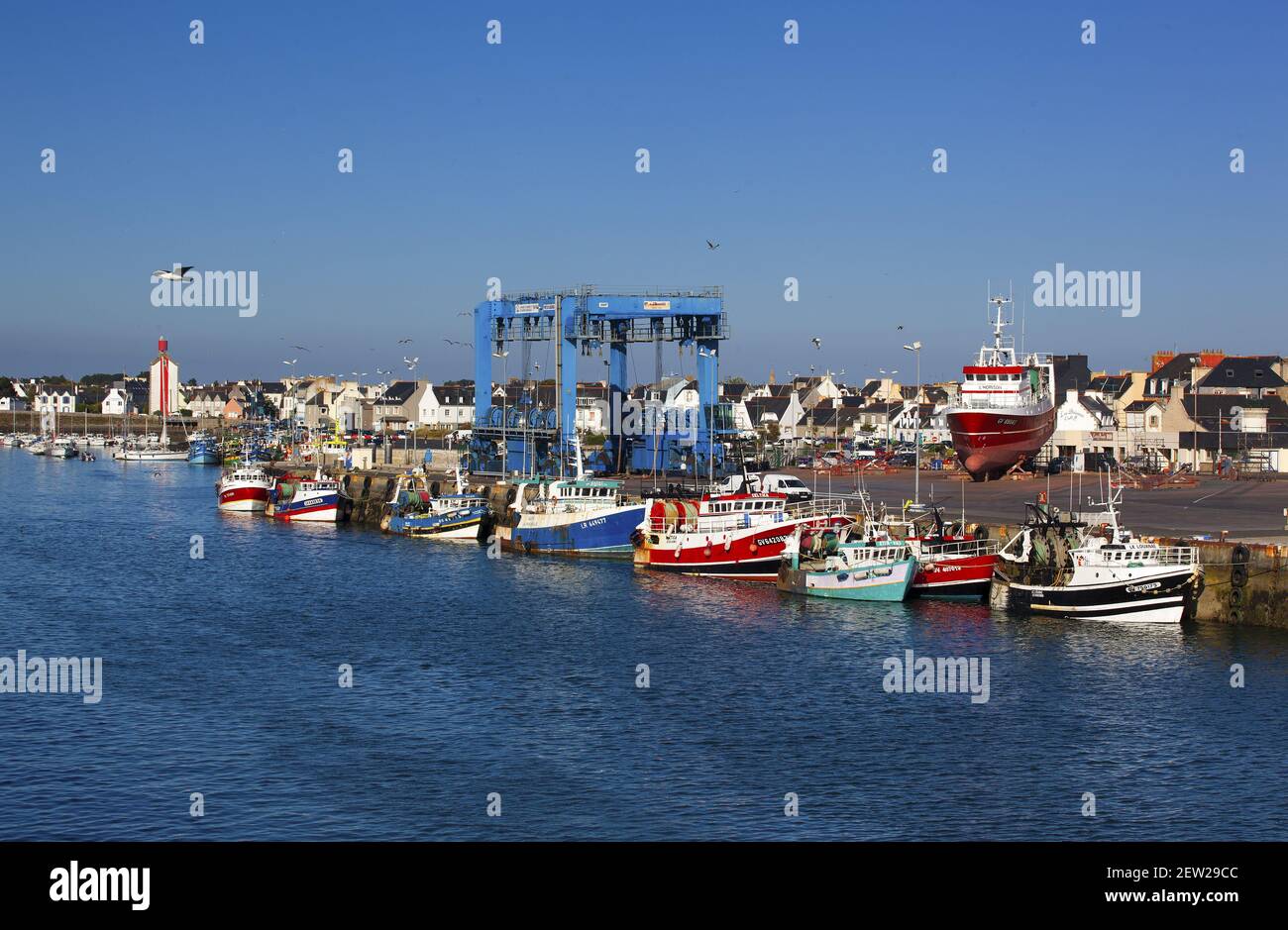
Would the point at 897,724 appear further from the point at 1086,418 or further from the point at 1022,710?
the point at 1086,418

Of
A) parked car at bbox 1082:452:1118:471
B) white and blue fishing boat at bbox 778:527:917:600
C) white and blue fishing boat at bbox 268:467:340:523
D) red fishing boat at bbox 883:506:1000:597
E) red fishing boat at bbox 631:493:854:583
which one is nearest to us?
red fishing boat at bbox 883:506:1000:597

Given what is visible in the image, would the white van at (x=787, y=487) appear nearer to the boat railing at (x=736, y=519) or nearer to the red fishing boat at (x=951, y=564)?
the boat railing at (x=736, y=519)

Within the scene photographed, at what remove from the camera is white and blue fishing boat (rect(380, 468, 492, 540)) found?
66.2 metres

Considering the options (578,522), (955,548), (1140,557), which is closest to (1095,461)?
(578,522)

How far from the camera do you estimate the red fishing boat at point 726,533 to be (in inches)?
1982

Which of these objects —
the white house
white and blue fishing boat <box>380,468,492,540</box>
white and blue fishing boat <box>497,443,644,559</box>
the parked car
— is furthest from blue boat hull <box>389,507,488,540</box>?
the white house

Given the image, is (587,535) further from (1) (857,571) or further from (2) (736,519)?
(1) (857,571)

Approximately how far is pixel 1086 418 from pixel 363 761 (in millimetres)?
81498

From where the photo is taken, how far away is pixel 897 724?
27906 millimetres

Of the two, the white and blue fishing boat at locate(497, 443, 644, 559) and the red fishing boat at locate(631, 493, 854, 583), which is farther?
the white and blue fishing boat at locate(497, 443, 644, 559)

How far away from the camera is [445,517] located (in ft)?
219

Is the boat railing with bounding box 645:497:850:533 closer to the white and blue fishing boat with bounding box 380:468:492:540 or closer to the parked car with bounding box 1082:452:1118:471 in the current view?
the white and blue fishing boat with bounding box 380:468:492:540

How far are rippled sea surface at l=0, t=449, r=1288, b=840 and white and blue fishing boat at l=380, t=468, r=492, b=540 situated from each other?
59.2 ft

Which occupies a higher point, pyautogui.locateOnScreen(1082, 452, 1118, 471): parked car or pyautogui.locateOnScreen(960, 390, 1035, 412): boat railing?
pyautogui.locateOnScreen(960, 390, 1035, 412): boat railing
